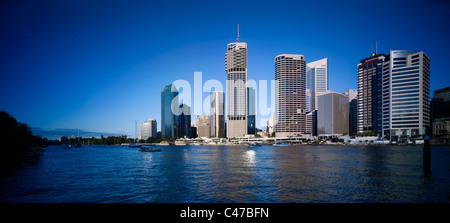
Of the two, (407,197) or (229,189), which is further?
(229,189)

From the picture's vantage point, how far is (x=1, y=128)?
50969 millimetres

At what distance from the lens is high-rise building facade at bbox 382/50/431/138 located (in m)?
155

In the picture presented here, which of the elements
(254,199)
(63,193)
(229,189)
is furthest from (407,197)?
(63,193)

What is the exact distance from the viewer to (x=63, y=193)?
23.4m

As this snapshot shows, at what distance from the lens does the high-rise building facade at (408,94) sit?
509 feet

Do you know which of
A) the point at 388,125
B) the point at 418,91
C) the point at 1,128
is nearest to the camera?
the point at 1,128

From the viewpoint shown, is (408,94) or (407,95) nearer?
(408,94)

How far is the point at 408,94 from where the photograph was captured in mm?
159625

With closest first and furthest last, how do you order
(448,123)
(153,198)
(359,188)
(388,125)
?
(153,198) < (359,188) < (448,123) < (388,125)

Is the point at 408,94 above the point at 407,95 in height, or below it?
above

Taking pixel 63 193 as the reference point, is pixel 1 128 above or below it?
above
